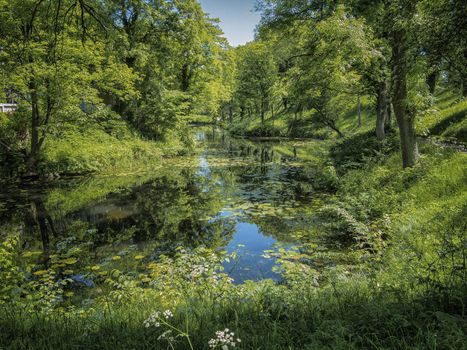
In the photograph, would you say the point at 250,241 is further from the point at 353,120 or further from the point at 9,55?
the point at 353,120

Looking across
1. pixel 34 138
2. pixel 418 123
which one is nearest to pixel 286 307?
pixel 418 123

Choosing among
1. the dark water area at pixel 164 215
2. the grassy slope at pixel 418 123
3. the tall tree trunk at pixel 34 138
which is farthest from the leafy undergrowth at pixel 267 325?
the tall tree trunk at pixel 34 138

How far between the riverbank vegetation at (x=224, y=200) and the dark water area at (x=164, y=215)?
0.36 feet

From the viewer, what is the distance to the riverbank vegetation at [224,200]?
11.0ft

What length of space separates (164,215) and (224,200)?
306cm

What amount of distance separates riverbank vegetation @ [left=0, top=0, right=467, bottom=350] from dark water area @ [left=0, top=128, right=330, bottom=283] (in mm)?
109

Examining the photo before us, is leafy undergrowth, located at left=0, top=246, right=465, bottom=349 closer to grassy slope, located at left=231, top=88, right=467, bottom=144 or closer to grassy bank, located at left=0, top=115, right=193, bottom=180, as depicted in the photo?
grassy slope, located at left=231, top=88, right=467, bottom=144

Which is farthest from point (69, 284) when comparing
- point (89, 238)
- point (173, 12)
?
point (173, 12)

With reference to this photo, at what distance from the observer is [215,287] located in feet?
16.2

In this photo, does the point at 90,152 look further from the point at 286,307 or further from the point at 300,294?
the point at 286,307

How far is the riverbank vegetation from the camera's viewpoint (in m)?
3.36

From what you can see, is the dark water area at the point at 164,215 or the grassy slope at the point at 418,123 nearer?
the dark water area at the point at 164,215

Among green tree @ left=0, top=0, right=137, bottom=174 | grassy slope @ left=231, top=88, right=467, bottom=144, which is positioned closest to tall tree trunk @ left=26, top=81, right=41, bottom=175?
green tree @ left=0, top=0, right=137, bottom=174

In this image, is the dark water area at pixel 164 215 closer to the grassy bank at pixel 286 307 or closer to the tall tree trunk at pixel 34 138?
the grassy bank at pixel 286 307
